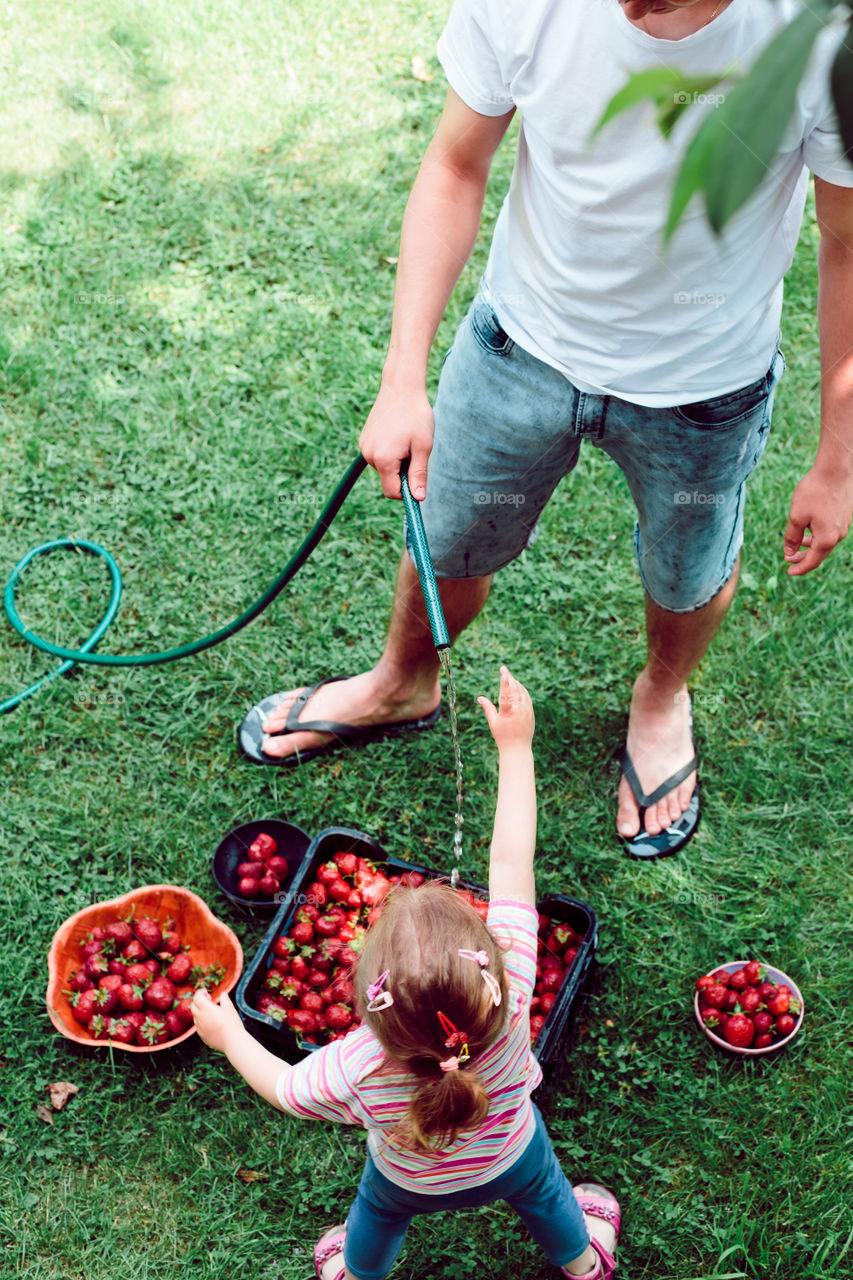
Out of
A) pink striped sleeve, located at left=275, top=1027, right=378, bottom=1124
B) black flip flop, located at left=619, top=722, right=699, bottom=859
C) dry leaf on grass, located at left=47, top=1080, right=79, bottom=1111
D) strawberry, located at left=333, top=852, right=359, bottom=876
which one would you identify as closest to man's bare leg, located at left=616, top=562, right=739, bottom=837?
black flip flop, located at left=619, top=722, right=699, bottom=859

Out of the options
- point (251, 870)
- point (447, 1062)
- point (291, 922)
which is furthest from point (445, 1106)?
point (251, 870)

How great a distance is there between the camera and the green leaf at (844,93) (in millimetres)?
475

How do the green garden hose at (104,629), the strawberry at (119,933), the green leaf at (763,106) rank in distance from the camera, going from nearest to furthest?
the green leaf at (763,106)
the strawberry at (119,933)
the green garden hose at (104,629)

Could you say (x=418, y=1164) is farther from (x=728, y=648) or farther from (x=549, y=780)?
(x=728, y=648)

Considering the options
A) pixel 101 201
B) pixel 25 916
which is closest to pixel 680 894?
pixel 25 916

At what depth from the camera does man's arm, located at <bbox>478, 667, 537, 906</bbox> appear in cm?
178

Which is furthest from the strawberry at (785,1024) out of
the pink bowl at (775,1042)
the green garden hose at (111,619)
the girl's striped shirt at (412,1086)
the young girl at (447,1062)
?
the green garden hose at (111,619)

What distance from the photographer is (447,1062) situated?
4.93 ft

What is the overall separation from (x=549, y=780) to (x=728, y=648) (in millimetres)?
668

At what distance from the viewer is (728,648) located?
3070 mm

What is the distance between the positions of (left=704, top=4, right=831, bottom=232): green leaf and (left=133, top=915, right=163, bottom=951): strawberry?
2.28 meters

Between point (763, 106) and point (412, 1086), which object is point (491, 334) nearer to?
point (412, 1086)

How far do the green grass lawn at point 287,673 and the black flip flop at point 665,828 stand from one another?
5 centimetres

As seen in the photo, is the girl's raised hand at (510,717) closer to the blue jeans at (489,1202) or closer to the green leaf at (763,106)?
the blue jeans at (489,1202)
